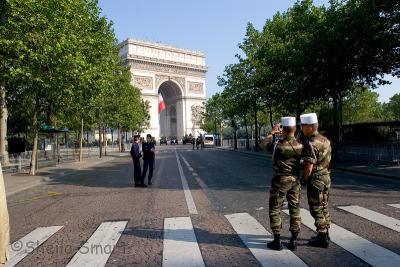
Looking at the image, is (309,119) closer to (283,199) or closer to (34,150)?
(283,199)

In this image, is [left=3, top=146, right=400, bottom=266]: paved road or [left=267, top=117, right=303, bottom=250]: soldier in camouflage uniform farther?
[left=267, top=117, right=303, bottom=250]: soldier in camouflage uniform

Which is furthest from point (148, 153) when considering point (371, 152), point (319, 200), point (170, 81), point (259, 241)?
point (170, 81)

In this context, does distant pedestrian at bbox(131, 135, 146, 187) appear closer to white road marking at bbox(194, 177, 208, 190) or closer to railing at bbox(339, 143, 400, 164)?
white road marking at bbox(194, 177, 208, 190)

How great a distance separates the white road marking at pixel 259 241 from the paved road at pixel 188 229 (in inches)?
0.5

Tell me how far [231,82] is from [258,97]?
558cm

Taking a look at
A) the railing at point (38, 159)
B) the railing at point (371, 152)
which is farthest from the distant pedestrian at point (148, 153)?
the railing at point (371, 152)

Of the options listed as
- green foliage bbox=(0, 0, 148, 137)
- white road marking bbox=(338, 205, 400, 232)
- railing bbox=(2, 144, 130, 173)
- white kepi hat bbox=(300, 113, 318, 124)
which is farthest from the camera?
railing bbox=(2, 144, 130, 173)

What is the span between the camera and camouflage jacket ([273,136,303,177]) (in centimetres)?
617

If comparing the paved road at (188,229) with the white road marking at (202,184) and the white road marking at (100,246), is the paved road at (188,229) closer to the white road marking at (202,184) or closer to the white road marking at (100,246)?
the white road marking at (100,246)

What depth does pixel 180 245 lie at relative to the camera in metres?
6.57

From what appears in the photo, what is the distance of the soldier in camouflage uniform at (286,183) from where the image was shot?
6117 millimetres

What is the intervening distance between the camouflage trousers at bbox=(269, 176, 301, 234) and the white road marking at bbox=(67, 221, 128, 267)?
7.83 ft

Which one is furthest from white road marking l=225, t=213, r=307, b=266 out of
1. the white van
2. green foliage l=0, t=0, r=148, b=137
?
the white van

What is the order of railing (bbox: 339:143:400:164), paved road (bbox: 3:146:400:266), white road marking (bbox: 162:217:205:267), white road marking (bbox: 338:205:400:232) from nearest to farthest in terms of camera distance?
white road marking (bbox: 162:217:205:267) → paved road (bbox: 3:146:400:266) → white road marking (bbox: 338:205:400:232) → railing (bbox: 339:143:400:164)
